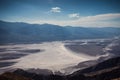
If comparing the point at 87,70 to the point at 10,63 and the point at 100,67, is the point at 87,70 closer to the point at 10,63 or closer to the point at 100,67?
the point at 100,67

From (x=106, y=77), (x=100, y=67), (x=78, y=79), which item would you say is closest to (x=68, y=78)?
(x=78, y=79)

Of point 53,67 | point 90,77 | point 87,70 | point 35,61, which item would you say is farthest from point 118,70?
point 35,61

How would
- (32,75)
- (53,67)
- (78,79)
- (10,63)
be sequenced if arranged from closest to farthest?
1. (78,79)
2. (32,75)
3. (53,67)
4. (10,63)

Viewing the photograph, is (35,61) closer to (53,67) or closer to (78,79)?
(53,67)

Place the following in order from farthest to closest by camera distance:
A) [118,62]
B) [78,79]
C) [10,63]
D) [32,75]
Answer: [10,63]
[118,62]
[32,75]
[78,79]

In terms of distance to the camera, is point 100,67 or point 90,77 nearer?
point 90,77

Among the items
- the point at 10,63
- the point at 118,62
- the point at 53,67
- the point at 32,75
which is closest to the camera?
the point at 32,75

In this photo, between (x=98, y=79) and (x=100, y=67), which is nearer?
(x=98, y=79)

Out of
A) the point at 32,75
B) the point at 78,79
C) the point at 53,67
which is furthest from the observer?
the point at 53,67

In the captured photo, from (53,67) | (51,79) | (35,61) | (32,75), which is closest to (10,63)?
(35,61)
